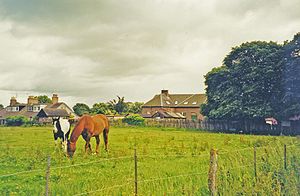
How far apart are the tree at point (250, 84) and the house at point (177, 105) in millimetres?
23746

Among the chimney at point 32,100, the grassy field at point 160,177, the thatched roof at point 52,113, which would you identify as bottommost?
the grassy field at point 160,177

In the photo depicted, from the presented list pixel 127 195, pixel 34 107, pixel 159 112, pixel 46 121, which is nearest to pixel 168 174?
pixel 127 195

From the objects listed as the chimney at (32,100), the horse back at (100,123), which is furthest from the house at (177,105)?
the horse back at (100,123)

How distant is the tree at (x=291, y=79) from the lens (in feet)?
99.2

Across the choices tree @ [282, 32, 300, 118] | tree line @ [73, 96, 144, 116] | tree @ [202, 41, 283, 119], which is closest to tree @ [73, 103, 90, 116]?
tree line @ [73, 96, 144, 116]

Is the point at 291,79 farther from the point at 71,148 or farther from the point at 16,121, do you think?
the point at 16,121

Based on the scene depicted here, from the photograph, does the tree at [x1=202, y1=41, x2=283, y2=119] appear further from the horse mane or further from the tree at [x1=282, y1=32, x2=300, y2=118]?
the horse mane

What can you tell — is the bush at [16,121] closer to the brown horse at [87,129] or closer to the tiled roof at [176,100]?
the brown horse at [87,129]

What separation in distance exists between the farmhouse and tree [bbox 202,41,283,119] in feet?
50.8

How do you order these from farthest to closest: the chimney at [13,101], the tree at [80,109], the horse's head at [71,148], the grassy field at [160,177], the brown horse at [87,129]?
1. the chimney at [13,101]
2. the tree at [80,109]
3. the brown horse at [87,129]
4. the horse's head at [71,148]
5. the grassy field at [160,177]

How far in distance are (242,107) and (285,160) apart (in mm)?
25742

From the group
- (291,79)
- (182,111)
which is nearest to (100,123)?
(291,79)

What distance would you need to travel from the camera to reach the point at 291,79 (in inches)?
1212

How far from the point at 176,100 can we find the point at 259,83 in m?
32.5
